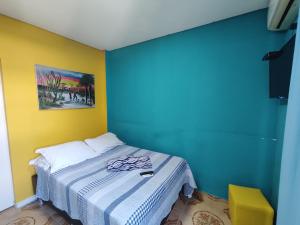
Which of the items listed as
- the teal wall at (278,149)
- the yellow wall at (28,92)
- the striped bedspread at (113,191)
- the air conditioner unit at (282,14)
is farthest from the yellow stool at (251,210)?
the yellow wall at (28,92)

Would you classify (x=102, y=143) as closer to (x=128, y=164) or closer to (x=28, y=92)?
(x=128, y=164)

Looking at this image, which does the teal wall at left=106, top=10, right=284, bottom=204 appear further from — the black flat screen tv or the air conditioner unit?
the black flat screen tv

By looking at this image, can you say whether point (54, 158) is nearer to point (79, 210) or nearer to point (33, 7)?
point (79, 210)

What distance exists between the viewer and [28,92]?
1.98 m

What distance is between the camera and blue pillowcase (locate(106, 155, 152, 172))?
1.80 meters

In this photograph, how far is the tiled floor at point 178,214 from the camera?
1.65 meters

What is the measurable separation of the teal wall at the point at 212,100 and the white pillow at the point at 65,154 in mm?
961

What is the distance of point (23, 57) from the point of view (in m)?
1.91

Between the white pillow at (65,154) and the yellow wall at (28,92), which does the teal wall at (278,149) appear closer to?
the white pillow at (65,154)

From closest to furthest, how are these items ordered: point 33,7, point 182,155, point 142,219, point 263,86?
point 142,219 → point 33,7 → point 263,86 → point 182,155

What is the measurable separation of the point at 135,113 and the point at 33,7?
1.93 metres

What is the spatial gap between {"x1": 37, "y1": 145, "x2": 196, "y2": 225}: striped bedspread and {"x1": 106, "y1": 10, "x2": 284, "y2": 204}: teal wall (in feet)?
1.49

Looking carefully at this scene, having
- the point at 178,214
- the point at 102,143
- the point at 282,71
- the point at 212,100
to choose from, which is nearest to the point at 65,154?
the point at 102,143

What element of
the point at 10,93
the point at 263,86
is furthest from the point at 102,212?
the point at 263,86
